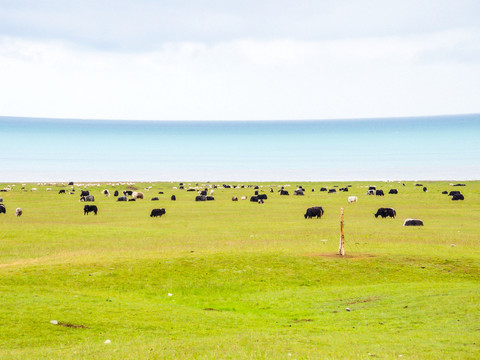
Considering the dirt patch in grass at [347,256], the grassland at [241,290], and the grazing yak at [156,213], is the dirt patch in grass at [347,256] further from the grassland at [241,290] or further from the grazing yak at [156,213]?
the grazing yak at [156,213]

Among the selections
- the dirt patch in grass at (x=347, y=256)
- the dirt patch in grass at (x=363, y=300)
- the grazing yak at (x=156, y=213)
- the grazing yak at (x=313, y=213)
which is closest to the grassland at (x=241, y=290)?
the dirt patch in grass at (x=347, y=256)

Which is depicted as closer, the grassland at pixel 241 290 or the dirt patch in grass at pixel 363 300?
the grassland at pixel 241 290

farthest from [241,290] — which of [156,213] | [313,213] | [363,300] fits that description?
[156,213]

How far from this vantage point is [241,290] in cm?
3103

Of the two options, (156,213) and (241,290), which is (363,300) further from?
(156,213)

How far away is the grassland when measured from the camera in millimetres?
17703

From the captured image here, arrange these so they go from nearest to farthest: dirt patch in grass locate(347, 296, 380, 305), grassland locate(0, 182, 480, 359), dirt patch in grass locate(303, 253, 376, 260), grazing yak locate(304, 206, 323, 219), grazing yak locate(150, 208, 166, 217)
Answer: grassland locate(0, 182, 480, 359) → dirt patch in grass locate(347, 296, 380, 305) → dirt patch in grass locate(303, 253, 376, 260) → grazing yak locate(304, 206, 323, 219) → grazing yak locate(150, 208, 166, 217)

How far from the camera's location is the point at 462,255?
37000 millimetres

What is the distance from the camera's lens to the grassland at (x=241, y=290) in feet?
58.1

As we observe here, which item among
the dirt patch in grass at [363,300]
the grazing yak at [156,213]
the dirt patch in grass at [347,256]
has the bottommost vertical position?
the dirt patch in grass at [363,300]

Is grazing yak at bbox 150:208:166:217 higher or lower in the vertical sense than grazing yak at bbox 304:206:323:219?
lower

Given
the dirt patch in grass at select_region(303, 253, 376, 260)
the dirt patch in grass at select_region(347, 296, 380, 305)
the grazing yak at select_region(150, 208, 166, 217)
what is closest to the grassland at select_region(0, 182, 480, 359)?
the dirt patch in grass at select_region(303, 253, 376, 260)

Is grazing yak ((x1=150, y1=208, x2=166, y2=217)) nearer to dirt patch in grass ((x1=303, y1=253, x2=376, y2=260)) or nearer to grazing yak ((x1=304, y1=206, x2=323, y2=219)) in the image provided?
grazing yak ((x1=304, y1=206, x2=323, y2=219))

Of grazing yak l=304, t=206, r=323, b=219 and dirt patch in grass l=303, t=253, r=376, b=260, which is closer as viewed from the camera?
dirt patch in grass l=303, t=253, r=376, b=260
